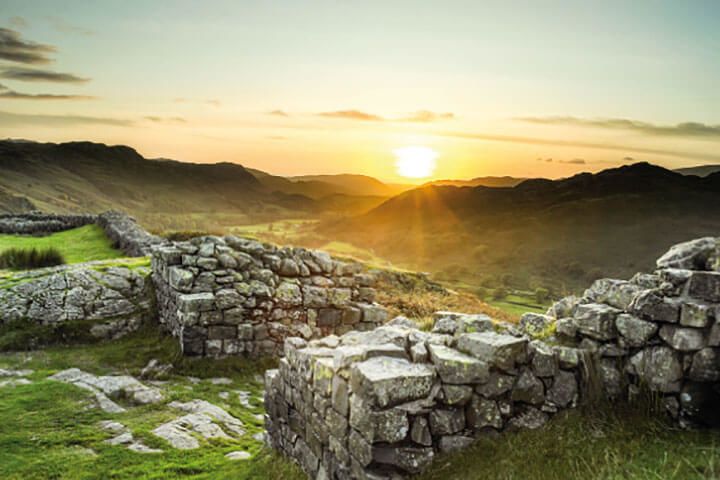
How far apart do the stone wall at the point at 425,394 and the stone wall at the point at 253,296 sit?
686cm

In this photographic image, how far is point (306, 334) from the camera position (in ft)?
43.8

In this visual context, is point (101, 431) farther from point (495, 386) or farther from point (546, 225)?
point (546, 225)

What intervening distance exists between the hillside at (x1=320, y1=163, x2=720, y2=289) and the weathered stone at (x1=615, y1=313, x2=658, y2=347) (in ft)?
91.2

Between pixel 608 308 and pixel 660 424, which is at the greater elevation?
pixel 608 308

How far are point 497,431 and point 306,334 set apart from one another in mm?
8589

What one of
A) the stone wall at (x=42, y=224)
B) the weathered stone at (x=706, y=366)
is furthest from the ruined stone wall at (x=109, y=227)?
the weathered stone at (x=706, y=366)

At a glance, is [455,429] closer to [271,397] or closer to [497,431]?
[497,431]

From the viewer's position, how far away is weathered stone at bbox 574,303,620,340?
18.7 feet

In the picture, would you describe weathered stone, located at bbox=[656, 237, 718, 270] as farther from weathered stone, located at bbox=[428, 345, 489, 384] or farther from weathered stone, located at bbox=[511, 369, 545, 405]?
weathered stone, located at bbox=[428, 345, 489, 384]

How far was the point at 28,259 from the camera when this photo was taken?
1848 centimetres

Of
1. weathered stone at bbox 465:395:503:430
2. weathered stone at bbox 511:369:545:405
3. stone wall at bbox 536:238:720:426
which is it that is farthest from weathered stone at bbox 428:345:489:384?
stone wall at bbox 536:238:720:426

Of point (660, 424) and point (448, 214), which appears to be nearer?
point (660, 424)

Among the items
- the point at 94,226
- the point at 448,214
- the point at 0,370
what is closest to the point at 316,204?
the point at 448,214

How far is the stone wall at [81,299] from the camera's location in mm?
13523
